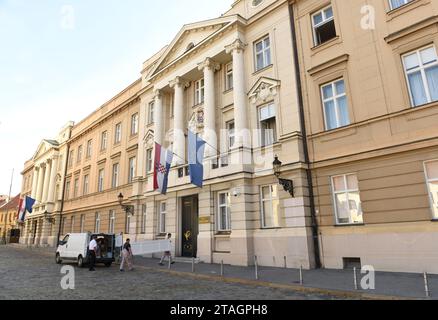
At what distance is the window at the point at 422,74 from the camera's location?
40.2 feet

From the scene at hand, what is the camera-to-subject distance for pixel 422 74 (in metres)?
12.5

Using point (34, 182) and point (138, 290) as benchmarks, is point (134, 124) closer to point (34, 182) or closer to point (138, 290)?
point (138, 290)

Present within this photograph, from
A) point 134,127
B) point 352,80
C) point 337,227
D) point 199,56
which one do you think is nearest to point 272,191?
point 337,227

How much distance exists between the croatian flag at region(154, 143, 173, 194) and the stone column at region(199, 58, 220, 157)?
2370mm

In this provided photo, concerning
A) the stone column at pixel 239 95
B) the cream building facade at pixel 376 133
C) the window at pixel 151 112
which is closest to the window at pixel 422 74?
the cream building facade at pixel 376 133

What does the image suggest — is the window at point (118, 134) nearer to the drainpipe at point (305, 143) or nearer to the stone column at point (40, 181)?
the drainpipe at point (305, 143)

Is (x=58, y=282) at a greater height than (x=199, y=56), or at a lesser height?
lesser

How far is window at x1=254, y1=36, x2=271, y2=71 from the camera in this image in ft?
61.4

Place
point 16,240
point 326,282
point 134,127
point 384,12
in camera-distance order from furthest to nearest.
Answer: point 16,240
point 134,127
point 384,12
point 326,282

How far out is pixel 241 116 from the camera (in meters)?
18.2

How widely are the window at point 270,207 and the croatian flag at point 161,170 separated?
20.0ft

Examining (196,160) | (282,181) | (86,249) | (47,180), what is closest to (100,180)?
(86,249)

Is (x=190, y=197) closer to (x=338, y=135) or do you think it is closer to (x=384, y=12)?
(x=338, y=135)
